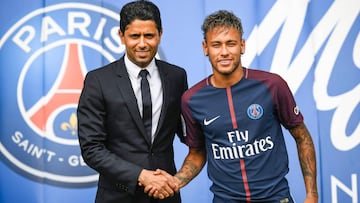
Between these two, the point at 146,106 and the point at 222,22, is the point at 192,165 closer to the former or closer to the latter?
the point at 146,106

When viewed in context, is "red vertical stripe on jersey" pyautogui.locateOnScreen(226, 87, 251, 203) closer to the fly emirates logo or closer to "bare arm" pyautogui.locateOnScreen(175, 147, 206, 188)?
the fly emirates logo

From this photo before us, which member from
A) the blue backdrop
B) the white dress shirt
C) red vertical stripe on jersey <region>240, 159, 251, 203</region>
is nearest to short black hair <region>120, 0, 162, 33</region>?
the white dress shirt

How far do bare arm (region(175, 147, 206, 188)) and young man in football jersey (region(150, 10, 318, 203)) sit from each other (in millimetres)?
112

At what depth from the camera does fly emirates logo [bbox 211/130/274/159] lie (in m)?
1.44

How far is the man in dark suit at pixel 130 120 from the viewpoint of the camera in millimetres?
1547

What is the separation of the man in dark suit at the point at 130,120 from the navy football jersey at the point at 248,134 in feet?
0.53

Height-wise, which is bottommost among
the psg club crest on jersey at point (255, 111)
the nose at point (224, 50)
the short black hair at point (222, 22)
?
the psg club crest on jersey at point (255, 111)

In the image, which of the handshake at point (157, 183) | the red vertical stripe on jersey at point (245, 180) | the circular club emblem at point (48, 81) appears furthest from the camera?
the circular club emblem at point (48, 81)

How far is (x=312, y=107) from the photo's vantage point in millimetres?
2408

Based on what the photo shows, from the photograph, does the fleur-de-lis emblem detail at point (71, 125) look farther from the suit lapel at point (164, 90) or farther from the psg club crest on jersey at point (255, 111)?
the psg club crest on jersey at point (255, 111)

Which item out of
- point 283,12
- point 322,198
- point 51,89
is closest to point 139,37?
point 51,89

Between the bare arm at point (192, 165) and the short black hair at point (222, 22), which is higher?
the short black hair at point (222, 22)

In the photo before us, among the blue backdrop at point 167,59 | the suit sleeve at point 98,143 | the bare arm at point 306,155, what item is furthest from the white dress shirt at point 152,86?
the blue backdrop at point 167,59

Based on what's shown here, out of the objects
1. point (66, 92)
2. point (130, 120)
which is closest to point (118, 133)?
point (130, 120)
